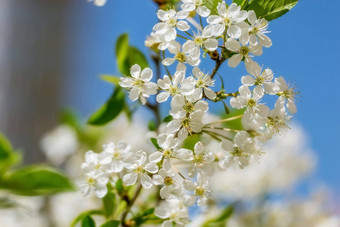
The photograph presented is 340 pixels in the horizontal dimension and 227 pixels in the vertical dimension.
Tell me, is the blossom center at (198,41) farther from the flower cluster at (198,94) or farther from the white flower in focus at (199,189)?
the white flower in focus at (199,189)

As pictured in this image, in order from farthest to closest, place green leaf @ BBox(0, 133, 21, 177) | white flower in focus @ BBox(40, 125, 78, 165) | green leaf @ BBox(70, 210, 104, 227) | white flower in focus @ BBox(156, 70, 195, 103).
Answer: white flower in focus @ BBox(40, 125, 78, 165) < green leaf @ BBox(0, 133, 21, 177) < green leaf @ BBox(70, 210, 104, 227) < white flower in focus @ BBox(156, 70, 195, 103)

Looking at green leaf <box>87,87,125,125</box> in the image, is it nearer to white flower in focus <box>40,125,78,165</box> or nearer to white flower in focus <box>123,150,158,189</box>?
white flower in focus <box>123,150,158,189</box>

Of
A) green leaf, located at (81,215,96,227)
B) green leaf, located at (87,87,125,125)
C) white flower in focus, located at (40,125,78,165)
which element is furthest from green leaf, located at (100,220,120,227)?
white flower in focus, located at (40,125,78,165)

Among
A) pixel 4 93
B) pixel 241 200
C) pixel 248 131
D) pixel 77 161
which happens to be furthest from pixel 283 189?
pixel 4 93

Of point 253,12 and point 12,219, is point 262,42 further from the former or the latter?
point 12,219

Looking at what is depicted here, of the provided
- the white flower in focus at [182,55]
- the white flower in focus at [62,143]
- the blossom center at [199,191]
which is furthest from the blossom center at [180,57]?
the white flower in focus at [62,143]

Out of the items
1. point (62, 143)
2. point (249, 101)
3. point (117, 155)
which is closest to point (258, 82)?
point (249, 101)

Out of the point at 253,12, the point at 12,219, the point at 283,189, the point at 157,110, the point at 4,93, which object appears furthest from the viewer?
the point at 4,93
